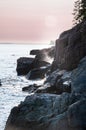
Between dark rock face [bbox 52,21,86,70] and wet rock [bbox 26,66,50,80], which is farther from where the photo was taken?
wet rock [bbox 26,66,50,80]

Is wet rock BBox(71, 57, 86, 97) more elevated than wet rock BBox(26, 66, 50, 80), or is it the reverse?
wet rock BBox(71, 57, 86, 97)

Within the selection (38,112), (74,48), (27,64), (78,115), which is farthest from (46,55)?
(78,115)

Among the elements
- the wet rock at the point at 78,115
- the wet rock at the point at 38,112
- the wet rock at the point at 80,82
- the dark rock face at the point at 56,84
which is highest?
the wet rock at the point at 80,82

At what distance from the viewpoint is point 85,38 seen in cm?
5278

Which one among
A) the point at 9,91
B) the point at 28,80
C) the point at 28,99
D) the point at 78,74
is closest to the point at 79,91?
the point at 78,74

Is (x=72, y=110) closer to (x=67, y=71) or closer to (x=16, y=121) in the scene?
(x=16, y=121)

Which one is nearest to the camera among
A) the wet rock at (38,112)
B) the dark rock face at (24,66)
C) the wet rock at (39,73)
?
the wet rock at (38,112)

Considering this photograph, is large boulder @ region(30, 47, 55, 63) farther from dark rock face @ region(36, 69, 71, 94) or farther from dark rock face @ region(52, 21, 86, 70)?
dark rock face @ region(36, 69, 71, 94)

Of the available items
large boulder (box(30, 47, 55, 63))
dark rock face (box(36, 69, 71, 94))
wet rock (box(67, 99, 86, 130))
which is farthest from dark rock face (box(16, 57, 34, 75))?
wet rock (box(67, 99, 86, 130))

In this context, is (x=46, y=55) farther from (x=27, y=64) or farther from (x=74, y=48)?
(x=74, y=48)

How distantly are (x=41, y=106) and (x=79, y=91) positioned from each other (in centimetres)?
377

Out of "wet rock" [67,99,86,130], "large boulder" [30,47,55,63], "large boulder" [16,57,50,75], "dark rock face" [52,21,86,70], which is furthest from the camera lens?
"large boulder" [30,47,55,63]

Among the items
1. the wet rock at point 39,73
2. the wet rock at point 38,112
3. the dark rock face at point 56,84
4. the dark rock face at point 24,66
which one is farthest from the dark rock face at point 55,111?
the dark rock face at point 24,66

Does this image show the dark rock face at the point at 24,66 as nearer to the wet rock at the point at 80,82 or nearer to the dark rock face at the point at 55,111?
the dark rock face at the point at 55,111
